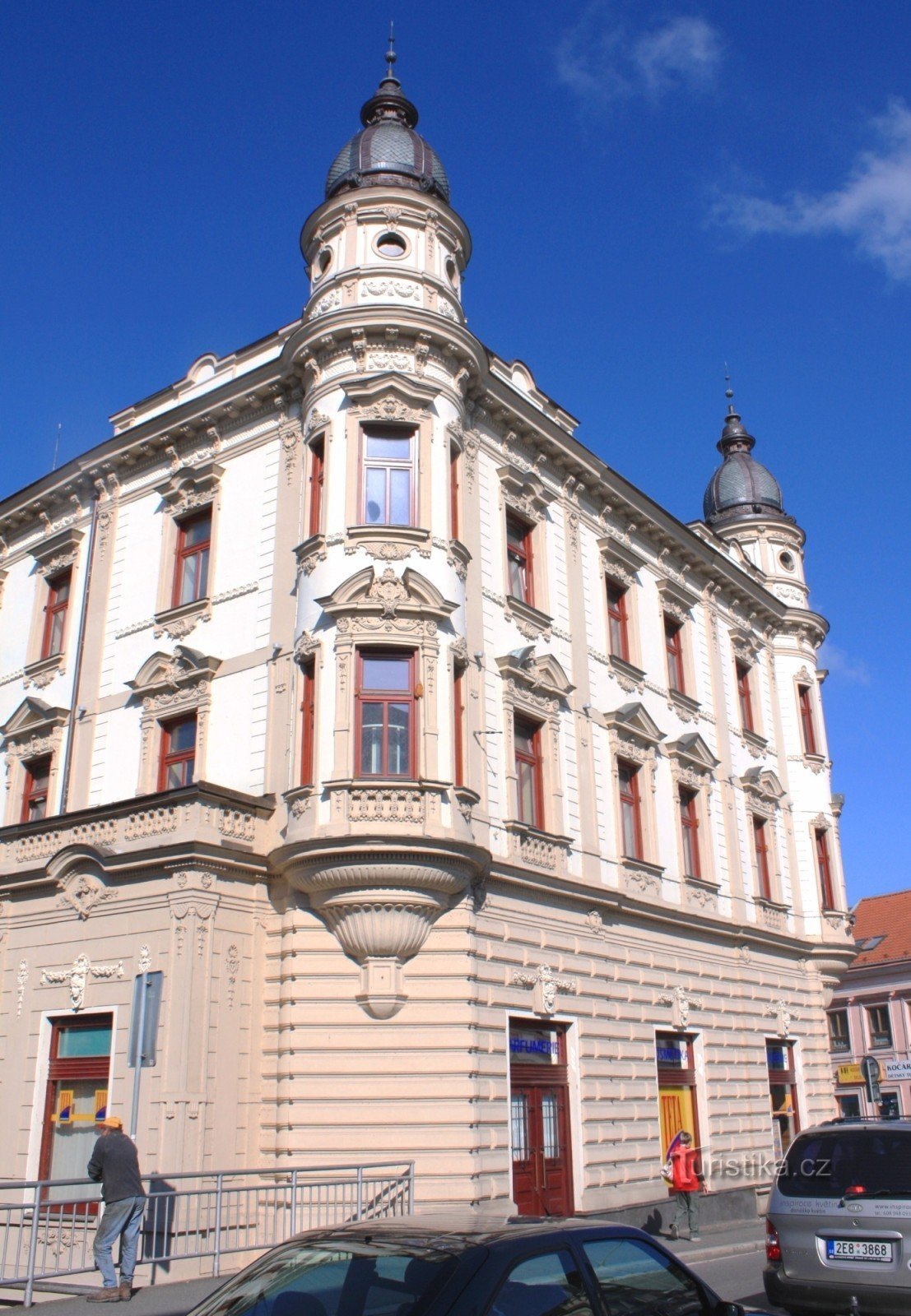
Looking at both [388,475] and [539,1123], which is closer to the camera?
[539,1123]

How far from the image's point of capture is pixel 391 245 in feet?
70.3

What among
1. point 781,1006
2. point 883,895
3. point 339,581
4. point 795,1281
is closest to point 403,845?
point 339,581

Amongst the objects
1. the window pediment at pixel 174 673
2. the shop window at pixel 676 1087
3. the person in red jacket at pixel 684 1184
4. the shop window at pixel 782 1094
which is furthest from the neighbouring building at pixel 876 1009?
the window pediment at pixel 174 673

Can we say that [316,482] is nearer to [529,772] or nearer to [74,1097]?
[529,772]

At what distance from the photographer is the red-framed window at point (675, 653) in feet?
90.5

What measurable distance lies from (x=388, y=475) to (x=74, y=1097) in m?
10.8

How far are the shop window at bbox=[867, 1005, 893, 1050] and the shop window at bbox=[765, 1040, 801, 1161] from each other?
25826 mm

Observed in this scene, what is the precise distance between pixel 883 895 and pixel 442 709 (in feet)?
156

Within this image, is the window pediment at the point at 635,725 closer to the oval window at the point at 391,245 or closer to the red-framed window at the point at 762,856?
the red-framed window at the point at 762,856

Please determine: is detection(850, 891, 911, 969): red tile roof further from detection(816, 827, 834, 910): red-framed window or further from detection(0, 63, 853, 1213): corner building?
detection(0, 63, 853, 1213): corner building

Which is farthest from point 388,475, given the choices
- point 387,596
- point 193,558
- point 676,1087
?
point 676,1087

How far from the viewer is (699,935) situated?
25.2 m

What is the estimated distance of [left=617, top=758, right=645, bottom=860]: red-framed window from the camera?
77.9ft

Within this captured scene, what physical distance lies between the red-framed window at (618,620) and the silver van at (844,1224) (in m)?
16.0
